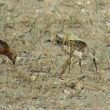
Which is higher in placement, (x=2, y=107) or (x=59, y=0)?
(x=59, y=0)

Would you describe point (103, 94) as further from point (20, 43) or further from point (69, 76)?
point (20, 43)

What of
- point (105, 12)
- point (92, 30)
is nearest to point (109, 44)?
point (92, 30)

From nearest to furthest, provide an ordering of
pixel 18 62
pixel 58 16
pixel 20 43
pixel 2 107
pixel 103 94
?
pixel 2 107 < pixel 103 94 < pixel 18 62 < pixel 20 43 < pixel 58 16

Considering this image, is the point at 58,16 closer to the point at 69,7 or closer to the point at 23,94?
the point at 69,7

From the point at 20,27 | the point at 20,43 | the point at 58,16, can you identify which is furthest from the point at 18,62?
the point at 58,16

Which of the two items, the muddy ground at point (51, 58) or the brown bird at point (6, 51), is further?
the brown bird at point (6, 51)

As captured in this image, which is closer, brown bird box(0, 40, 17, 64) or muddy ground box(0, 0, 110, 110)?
Result: muddy ground box(0, 0, 110, 110)

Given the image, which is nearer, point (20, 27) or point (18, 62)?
point (18, 62)

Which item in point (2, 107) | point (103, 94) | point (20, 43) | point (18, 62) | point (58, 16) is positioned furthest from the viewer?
point (58, 16)
